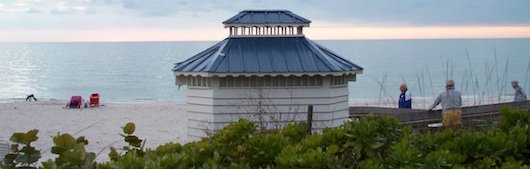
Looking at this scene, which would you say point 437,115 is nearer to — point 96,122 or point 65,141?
point 65,141

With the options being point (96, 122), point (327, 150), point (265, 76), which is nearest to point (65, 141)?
point (327, 150)

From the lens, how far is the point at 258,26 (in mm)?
13047

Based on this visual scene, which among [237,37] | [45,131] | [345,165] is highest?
[237,37]

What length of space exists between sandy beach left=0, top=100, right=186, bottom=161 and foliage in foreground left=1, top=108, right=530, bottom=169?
1380 centimetres

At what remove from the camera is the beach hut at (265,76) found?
496 inches

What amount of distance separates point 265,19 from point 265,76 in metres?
1.02

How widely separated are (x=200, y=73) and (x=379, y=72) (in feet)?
210

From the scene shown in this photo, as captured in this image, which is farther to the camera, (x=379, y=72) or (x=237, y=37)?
(x=379, y=72)

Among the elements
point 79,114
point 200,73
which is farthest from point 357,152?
point 79,114

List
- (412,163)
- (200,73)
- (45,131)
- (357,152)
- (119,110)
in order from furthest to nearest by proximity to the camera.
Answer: (119,110) → (45,131) → (200,73) → (357,152) → (412,163)

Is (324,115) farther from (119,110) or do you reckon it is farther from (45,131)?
(119,110)

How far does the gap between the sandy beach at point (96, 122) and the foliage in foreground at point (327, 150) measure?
13.8 m

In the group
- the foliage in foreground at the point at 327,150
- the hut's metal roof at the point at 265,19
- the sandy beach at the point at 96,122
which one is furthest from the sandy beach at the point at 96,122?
the foliage in foreground at the point at 327,150

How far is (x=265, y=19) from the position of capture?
1292 centimetres
